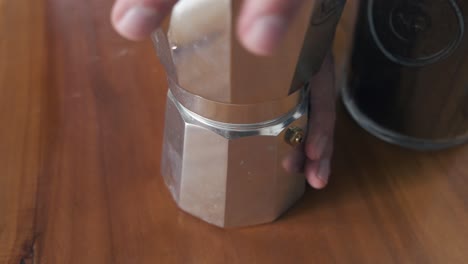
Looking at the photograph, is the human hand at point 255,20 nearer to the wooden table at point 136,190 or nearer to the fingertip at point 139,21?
the fingertip at point 139,21

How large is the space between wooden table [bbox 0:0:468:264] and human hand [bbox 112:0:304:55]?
→ 8.4 inches

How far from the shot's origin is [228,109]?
36cm

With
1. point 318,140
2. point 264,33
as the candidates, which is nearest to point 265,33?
point 264,33

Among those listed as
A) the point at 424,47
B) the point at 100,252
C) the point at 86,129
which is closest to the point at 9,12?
the point at 86,129

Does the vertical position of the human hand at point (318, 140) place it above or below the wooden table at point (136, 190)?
above

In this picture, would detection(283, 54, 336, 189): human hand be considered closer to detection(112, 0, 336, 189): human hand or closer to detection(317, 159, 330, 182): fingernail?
detection(317, 159, 330, 182): fingernail

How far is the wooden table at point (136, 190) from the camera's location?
40 cm

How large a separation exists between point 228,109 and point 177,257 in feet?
0.41

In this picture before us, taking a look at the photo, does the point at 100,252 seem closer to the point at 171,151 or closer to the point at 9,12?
the point at 171,151

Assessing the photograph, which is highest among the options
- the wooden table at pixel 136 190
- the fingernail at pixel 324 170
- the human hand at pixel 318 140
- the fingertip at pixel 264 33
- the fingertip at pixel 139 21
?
the fingertip at pixel 264 33

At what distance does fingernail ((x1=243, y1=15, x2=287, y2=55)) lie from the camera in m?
0.21

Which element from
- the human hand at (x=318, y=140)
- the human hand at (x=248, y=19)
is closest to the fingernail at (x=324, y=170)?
the human hand at (x=318, y=140)

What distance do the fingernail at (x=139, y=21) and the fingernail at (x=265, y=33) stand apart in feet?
0.16

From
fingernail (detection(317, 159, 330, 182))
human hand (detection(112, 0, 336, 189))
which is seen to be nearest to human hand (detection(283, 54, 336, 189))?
fingernail (detection(317, 159, 330, 182))
